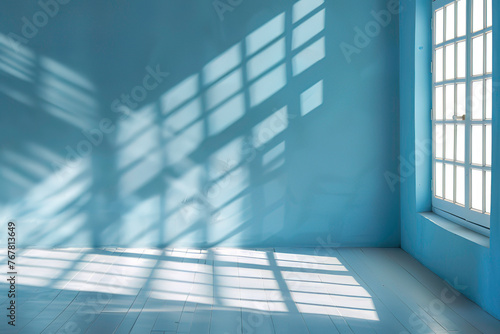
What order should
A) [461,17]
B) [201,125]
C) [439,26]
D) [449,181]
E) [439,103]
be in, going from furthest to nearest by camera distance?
[201,125], [439,103], [439,26], [449,181], [461,17]

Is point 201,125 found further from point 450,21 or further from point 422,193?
point 450,21

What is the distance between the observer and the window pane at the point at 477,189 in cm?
390

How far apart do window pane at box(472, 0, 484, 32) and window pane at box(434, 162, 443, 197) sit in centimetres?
123

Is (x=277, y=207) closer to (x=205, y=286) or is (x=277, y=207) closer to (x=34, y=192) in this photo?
(x=205, y=286)

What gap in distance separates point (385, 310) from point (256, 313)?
84cm

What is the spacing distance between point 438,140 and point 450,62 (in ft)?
2.22

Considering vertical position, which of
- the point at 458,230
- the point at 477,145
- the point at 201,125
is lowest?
the point at 458,230

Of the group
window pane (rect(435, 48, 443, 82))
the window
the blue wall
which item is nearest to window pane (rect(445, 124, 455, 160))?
the window

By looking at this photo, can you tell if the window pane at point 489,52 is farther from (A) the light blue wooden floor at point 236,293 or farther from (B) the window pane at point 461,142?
(A) the light blue wooden floor at point 236,293

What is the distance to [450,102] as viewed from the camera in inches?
176

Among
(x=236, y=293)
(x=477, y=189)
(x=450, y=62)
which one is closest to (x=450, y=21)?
(x=450, y=62)

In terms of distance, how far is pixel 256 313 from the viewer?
363 centimetres

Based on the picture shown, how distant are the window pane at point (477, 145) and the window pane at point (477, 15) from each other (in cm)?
68

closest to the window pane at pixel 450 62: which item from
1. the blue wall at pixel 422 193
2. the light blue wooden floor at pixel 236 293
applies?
the blue wall at pixel 422 193
